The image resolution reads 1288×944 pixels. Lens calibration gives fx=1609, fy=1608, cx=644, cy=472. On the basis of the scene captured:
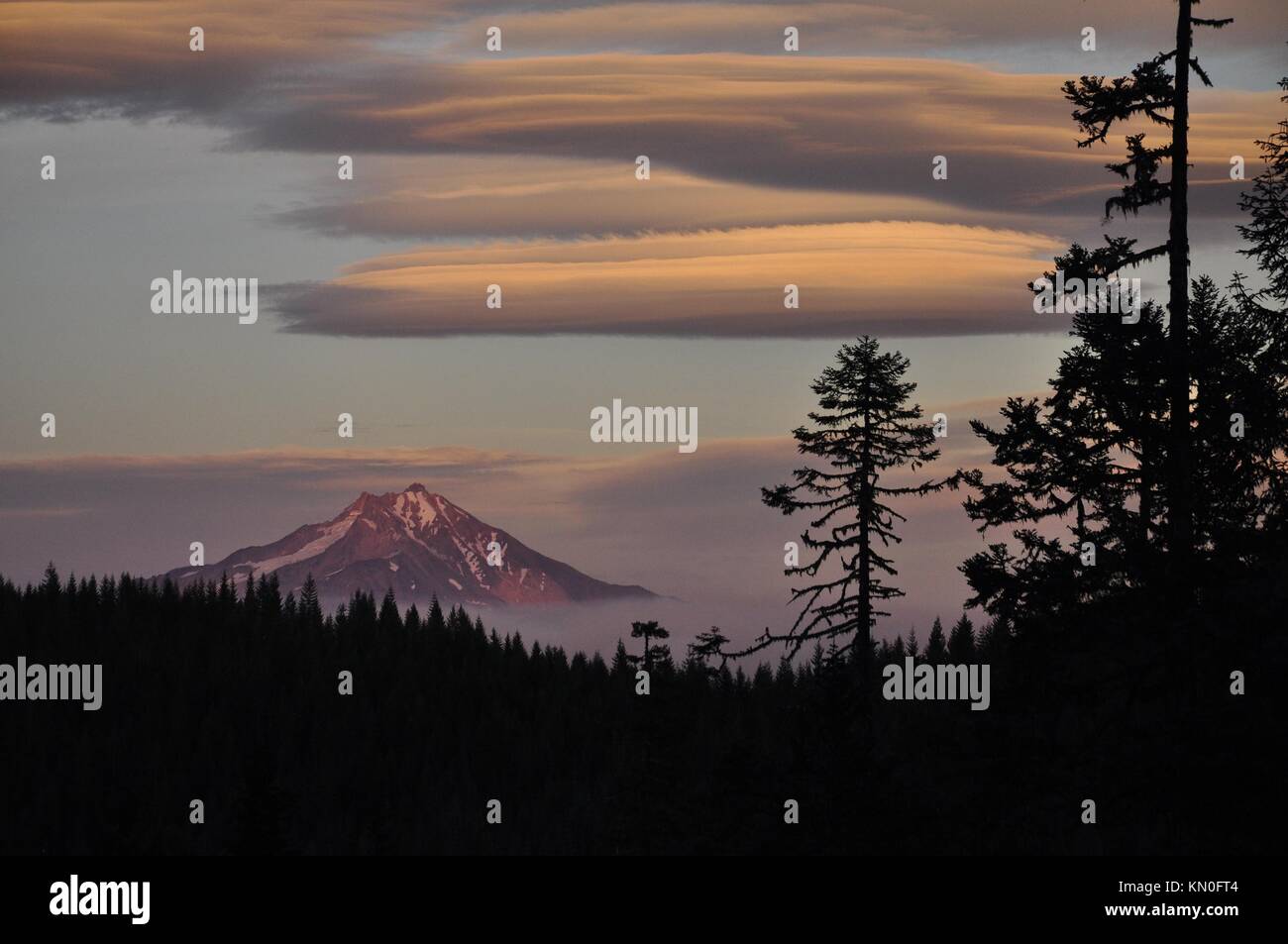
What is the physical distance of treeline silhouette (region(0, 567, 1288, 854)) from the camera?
85.8ft

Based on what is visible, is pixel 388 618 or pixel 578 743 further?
pixel 388 618

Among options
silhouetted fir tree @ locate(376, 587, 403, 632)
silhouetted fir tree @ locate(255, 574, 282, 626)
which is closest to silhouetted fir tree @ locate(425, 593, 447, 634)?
silhouetted fir tree @ locate(376, 587, 403, 632)

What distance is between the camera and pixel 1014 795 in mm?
31844

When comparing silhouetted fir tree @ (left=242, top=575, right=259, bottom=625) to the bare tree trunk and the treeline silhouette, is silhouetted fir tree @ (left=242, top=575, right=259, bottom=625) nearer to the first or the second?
the treeline silhouette

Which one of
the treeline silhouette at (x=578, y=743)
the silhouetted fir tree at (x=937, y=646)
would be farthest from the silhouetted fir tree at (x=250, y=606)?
the silhouetted fir tree at (x=937, y=646)

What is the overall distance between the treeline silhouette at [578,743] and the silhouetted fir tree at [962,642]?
22cm

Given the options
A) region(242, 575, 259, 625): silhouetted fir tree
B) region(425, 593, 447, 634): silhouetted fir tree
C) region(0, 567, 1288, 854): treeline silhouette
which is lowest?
region(0, 567, 1288, 854): treeline silhouette

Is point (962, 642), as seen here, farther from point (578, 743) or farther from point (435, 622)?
point (435, 622)

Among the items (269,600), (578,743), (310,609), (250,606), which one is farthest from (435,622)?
(578,743)

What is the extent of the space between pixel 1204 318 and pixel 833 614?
46.1ft

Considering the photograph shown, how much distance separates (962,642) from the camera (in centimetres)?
8000

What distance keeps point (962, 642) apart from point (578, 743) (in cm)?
4153

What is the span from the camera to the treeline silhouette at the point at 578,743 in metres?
26.2

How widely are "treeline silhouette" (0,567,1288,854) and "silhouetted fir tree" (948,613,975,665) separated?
0.72 ft
